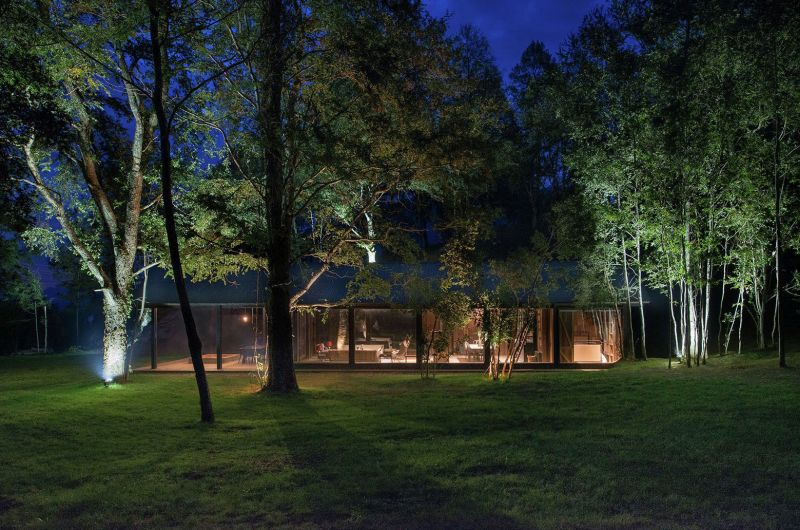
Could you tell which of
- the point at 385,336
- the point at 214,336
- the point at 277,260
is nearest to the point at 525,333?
the point at 385,336

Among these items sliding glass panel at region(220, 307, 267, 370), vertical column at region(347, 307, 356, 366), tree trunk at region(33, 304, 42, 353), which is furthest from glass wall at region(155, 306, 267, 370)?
tree trunk at region(33, 304, 42, 353)

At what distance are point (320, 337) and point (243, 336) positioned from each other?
6137 millimetres

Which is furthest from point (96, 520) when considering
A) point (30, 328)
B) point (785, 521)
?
point (30, 328)

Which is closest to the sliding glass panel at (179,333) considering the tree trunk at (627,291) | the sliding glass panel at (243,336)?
the sliding glass panel at (243,336)

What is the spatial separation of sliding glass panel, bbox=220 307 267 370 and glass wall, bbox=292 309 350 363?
3.25ft

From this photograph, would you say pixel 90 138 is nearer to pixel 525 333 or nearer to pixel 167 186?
pixel 167 186

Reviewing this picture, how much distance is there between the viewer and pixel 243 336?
78.3ft

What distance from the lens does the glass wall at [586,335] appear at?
1773cm

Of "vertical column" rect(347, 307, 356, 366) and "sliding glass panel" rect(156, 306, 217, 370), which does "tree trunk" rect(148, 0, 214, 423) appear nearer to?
"vertical column" rect(347, 307, 356, 366)

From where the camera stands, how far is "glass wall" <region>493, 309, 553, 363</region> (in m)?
14.7

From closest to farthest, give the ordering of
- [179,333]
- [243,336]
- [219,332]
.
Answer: [219,332] < [243,336] < [179,333]

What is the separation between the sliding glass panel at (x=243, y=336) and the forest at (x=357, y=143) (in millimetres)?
3242

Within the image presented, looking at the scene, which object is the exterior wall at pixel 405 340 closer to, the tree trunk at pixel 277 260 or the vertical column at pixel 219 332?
the vertical column at pixel 219 332

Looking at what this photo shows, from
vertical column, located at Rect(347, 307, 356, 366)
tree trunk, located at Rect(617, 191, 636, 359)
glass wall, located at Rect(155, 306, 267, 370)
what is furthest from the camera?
glass wall, located at Rect(155, 306, 267, 370)
